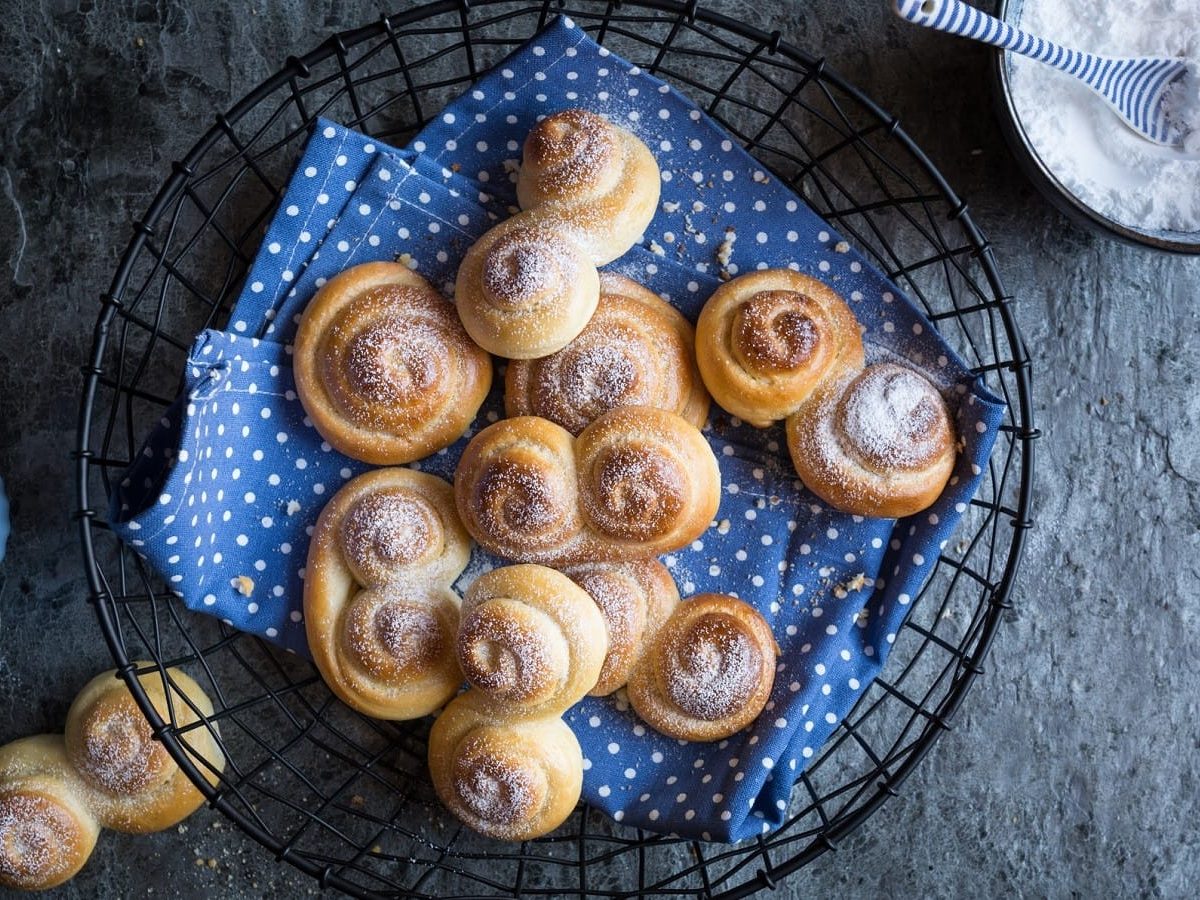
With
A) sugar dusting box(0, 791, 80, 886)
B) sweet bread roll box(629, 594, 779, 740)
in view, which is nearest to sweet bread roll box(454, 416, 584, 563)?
sweet bread roll box(629, 594, 779, 740)

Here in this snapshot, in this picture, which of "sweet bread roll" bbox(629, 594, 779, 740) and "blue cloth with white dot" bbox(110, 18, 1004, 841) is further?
"blue cloth with white dot" bbox(110, 18, 1004, 841)

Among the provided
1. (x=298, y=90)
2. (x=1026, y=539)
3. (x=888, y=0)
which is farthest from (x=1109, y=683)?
(x=298, y=90)

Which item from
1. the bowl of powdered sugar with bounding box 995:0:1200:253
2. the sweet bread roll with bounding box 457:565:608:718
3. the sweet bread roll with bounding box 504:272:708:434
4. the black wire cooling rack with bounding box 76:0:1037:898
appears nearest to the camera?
the sweet bread roll with bounding box 457:565:608:718

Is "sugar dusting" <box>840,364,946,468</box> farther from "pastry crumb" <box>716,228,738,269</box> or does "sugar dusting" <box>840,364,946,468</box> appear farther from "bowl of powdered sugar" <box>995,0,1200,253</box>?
"bowl of powdered sugar" <box>995,0,1200,253</box>

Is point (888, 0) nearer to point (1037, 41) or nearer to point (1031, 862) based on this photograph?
point (1037, 41)

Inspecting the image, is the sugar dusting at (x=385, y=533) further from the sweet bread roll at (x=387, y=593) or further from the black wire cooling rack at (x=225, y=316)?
the black wire cooling rack at (x=225, y=316)
